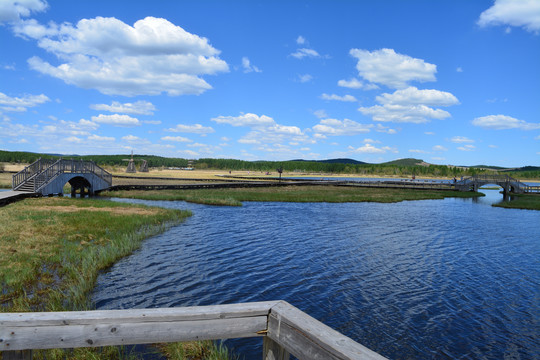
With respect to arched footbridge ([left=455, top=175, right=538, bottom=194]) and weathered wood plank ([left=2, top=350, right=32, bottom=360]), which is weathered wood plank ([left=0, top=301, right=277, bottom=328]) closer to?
weathered wood plank ([left=2, top=350, right=32, bottom=360])

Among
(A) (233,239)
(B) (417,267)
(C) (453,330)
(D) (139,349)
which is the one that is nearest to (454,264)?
(B) (417,267)

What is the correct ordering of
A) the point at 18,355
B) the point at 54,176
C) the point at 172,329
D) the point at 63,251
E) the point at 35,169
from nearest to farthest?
1. the point at 18,355
2. the point at 172,329
3. the point at 63,251
4. the point at 54,176
5. the point at 35,169

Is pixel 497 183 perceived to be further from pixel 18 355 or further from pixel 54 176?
pixel 18 355

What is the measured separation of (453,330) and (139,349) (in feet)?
27.0

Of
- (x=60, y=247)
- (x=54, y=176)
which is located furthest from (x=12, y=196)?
(x=60, y=247)

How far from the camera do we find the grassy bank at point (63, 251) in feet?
29.8

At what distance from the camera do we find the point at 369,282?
13.3 meters

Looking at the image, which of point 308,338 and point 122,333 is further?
point 122,333

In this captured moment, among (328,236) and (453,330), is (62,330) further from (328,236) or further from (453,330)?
(328,236)

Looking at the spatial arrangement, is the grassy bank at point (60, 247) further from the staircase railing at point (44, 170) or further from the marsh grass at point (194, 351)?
the staircase railing at point (44, 170)

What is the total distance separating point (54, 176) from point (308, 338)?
38172mm

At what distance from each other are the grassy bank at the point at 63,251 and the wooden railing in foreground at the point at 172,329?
13.0 ft

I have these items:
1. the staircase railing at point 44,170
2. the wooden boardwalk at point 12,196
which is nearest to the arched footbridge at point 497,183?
the staircase railing at point 44,170

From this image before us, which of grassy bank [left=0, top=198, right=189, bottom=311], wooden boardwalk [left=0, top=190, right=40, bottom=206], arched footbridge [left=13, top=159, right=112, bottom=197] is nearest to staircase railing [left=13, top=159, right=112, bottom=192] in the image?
arched footbridge [left=13, top=159, right=112, bottom=197]
